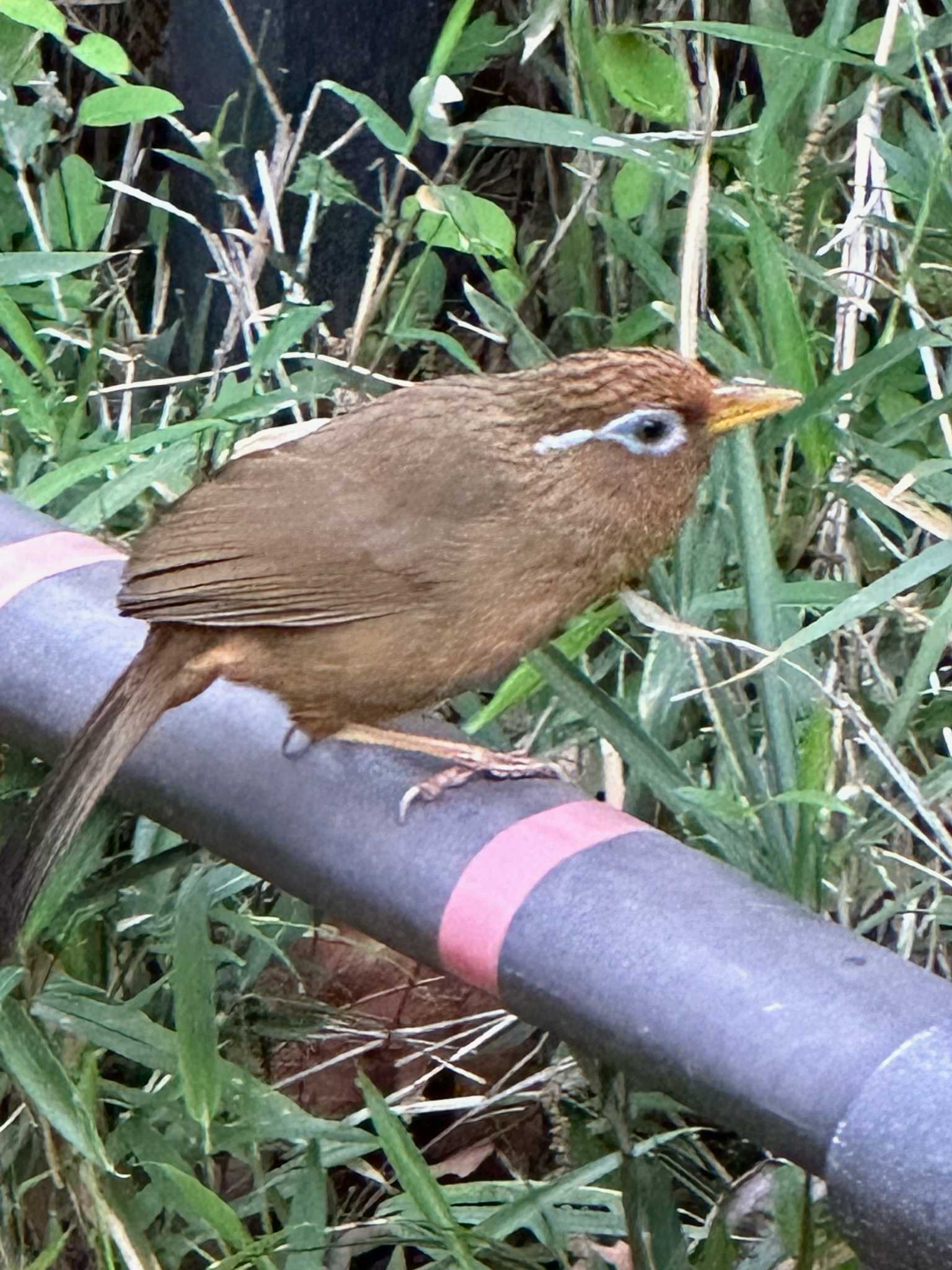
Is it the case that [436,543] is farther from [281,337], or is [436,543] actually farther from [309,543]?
[281,337]

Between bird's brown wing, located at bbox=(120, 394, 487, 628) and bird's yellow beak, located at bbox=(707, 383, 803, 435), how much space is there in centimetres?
36

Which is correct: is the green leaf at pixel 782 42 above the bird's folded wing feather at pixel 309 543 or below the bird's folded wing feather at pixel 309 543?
above

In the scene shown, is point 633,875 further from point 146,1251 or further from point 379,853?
point 146,1251

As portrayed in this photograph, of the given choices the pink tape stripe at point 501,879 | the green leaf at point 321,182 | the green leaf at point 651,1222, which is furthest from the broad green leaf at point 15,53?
the green leaf at point 651,1222

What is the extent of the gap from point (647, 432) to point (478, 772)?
498 millimetres

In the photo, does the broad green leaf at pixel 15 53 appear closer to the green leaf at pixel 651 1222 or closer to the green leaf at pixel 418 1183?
the green leaf at pixel 418 1183

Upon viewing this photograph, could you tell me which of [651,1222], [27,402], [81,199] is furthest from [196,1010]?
[81,199]

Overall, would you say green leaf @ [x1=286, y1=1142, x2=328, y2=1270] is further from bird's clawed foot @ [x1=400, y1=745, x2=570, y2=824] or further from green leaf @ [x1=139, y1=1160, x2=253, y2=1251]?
bird's clawed foot @ [x1=400, y1=745, x2=570, y2=824]

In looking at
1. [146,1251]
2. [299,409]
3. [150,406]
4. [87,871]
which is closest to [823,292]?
[299,409]

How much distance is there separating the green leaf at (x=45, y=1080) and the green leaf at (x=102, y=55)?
169 cm

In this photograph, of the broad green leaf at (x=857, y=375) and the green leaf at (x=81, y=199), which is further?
the green leaf at (x=81, y=199)

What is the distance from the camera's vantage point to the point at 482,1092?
128 inches

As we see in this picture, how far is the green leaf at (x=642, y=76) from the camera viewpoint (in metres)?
3.31

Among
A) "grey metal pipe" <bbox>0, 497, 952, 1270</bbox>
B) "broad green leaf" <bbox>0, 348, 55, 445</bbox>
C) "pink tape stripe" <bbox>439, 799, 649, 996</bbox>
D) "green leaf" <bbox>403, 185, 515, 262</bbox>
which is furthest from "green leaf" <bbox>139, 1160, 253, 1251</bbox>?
"green leaf" <bbox>403, 185, 515, 262</bbox>
